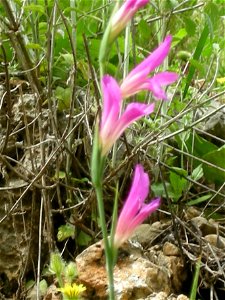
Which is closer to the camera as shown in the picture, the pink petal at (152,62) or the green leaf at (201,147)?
the pink petal at (152,62)

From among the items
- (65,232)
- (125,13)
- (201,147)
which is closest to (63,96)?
(65,232)

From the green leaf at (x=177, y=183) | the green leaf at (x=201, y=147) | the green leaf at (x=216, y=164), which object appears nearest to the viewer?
the green leaf at (x=177, y=183)

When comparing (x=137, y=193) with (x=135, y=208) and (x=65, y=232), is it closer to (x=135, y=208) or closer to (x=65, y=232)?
(x=135, y=208)

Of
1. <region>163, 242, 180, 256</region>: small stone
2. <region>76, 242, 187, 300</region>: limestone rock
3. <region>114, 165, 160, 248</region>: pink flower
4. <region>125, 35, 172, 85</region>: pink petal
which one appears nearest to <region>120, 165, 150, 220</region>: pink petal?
<region>114, 165, 160, 248</region>: pink flower

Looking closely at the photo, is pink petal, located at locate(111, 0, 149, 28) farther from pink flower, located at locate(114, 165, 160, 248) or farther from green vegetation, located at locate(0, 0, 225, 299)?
green vegetation, located at locate(0, 0, 225, 299)

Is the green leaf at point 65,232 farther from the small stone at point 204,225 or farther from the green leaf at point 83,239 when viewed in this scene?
the small stone at point 204,225

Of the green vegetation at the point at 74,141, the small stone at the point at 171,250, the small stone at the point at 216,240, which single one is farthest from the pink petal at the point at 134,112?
the small stone at the point at 216,240

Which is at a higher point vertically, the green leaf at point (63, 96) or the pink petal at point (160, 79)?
the pink petal at point (160, 79)

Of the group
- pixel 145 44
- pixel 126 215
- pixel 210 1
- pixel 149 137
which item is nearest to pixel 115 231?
pixel 126 215
